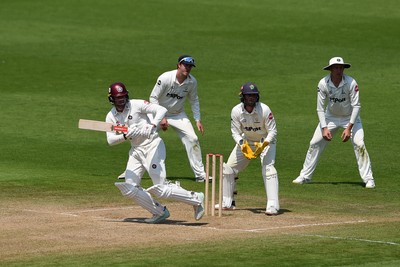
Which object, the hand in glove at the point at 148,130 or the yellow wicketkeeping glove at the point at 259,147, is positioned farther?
the yellow wicketkeeping glove at the point at 259,147

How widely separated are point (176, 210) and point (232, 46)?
59.4 feet

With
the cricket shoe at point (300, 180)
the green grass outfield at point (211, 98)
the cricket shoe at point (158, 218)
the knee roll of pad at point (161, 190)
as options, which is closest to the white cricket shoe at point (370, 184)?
the green grass outfield at point (211, 98)

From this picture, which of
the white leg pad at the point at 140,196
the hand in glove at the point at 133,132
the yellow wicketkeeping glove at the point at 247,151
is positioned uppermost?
the hand in glove at the point at 133,132

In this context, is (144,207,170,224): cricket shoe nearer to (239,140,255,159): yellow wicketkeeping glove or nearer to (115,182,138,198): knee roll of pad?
(115,182,138,198): knee roll of pad

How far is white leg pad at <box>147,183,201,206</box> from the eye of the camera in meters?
16.2

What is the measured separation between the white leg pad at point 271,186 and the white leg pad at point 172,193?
1.42m

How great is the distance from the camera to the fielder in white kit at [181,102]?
68.1 feet

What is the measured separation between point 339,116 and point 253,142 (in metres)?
3.22

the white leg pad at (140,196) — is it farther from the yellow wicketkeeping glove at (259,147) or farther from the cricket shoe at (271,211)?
the yellow wicketkeeping glove at (259,147)

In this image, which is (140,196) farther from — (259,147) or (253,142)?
(253,142)

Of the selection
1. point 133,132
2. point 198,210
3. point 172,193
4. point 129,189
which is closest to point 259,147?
point 198,210

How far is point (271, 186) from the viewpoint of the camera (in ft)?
57.4

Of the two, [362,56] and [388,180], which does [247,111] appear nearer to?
[388,180]

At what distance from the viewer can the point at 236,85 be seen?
3059 centimetres
